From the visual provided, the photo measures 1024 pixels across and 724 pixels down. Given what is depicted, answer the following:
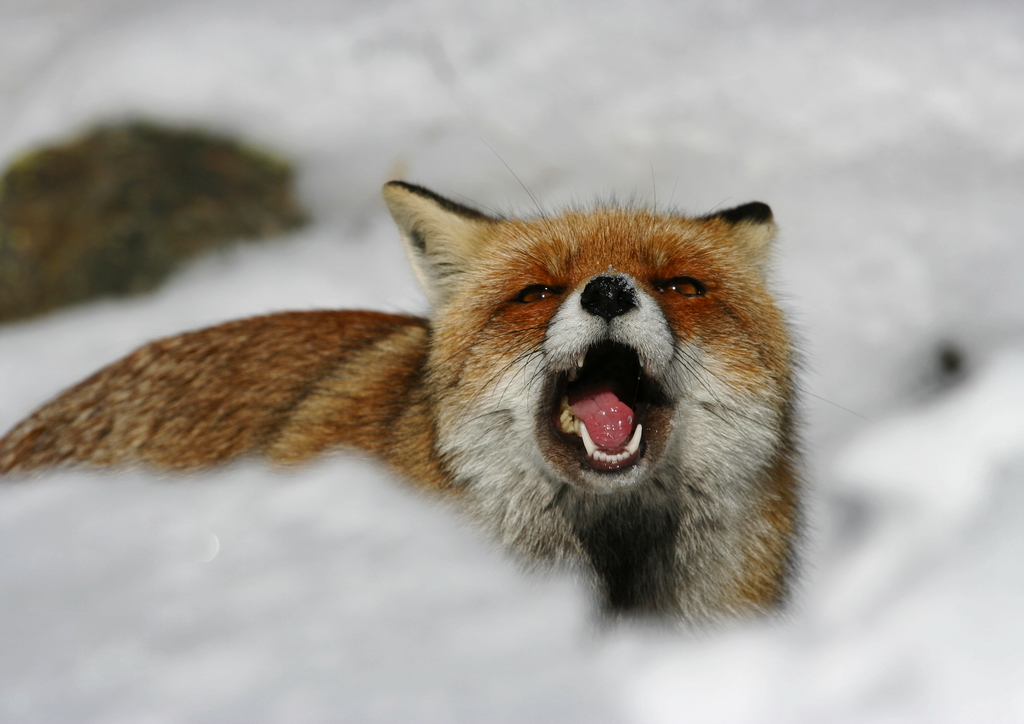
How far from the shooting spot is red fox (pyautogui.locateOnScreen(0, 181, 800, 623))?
2.89 meters

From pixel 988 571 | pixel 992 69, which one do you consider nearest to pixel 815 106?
pixel 992 69

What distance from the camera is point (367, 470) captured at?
3387 mm

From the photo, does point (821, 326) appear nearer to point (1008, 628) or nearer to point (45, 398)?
point (1008, 628)

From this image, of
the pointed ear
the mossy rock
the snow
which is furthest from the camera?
the mossy rock

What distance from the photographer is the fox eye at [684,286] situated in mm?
3117

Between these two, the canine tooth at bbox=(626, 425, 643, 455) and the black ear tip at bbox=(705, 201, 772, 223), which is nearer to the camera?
the canine tooth at bbox=(626, 425, 643, 455)

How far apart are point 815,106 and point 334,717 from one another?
16.5 ft

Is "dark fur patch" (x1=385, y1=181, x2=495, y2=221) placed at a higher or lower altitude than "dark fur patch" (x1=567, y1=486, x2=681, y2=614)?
higher

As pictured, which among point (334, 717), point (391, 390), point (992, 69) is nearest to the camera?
point (334, 717)

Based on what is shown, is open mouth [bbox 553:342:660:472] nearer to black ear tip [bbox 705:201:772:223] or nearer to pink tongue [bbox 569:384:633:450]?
pink tongue [bbox 569:384:633:450]

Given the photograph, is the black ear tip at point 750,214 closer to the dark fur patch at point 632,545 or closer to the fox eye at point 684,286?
the fox eye at point 684,286

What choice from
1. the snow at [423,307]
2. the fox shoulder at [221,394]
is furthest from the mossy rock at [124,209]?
the fox shoulder at [221,394]

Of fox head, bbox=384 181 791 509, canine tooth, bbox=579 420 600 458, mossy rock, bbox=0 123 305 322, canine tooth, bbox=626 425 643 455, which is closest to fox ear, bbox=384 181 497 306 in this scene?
fox head, bbox=384 181 791 509

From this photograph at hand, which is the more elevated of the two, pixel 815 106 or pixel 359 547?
pixel 815 106
